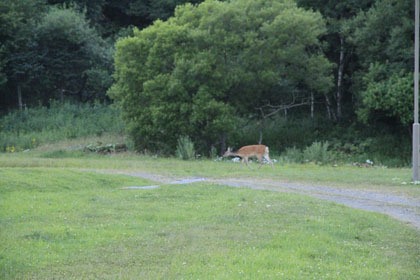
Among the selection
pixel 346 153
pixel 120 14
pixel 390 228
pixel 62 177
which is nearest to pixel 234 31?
pixel 346 153

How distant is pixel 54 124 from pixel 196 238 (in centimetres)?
3563

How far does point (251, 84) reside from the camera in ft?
113

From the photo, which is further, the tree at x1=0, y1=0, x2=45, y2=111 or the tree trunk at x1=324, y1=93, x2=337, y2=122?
the tree at x1=0, y1=0, x2=45, y2=111

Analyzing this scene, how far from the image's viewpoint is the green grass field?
8.16 meters

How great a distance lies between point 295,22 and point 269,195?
20.4m

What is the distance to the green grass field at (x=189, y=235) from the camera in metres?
8.16

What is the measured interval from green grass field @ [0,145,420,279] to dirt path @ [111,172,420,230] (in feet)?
2.89

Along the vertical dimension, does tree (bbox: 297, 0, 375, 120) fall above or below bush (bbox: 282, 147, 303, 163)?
above

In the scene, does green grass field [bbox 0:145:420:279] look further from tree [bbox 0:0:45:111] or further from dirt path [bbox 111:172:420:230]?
tree [bbox 0:0:45:111]

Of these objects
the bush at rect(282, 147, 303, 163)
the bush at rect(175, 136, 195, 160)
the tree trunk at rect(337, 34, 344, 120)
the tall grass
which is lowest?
the bush at rect(282, 147, 303, 163)

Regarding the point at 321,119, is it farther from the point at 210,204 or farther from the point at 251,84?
the point at 210,204

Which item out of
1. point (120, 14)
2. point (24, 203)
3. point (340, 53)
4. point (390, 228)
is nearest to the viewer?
point (390, 228)

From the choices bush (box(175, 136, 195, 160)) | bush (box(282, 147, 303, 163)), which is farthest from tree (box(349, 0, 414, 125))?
bush (box(175, 136, 195, 160))

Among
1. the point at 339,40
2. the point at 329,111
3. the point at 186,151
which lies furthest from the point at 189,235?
the point at 339,40
